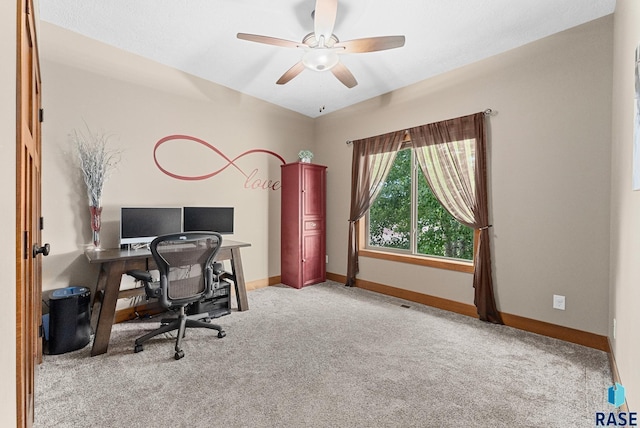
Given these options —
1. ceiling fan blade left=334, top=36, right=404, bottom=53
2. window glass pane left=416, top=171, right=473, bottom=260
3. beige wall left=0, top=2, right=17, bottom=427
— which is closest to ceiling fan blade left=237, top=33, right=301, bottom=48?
ceiling fan blade left=334, top=36, right=404, bottom=53

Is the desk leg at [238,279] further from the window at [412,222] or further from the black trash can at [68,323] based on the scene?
the window at [412,222]

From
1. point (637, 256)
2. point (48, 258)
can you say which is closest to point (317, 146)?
point (48, 258)

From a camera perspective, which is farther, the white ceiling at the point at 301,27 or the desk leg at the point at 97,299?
the desk leg at the point at 97,299

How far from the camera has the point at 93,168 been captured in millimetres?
2855

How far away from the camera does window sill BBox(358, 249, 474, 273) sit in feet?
11.1

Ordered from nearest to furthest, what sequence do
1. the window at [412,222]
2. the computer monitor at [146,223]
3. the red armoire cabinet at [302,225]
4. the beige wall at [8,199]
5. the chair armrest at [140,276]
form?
the beige wall at [8,199], the chair armrest at [140,276], the computer monitor at [146,223], the window at [412,222], the red armoire cabinet at [302,225]

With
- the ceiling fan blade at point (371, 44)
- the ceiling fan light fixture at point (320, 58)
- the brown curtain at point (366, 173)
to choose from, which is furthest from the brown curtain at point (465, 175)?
the ceiling fan light fixture at point (320, 58)

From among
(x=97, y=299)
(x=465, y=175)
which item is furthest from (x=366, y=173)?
(x=97, y=299)

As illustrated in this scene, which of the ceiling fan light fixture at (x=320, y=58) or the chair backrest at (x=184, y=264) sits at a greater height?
the ceiling fan light fixture at (x=320, y=58)

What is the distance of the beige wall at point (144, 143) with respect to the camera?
277 centimetres

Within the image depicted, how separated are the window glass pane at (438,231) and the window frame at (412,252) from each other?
0.06 m

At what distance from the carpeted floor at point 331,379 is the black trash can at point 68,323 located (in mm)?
93

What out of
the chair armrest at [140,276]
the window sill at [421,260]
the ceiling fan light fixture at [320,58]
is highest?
the ceiling fan light fixture at [320,58]

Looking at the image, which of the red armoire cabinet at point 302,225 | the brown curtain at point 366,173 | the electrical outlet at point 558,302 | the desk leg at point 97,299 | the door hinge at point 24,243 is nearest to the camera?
the door hinge at point 24,243
